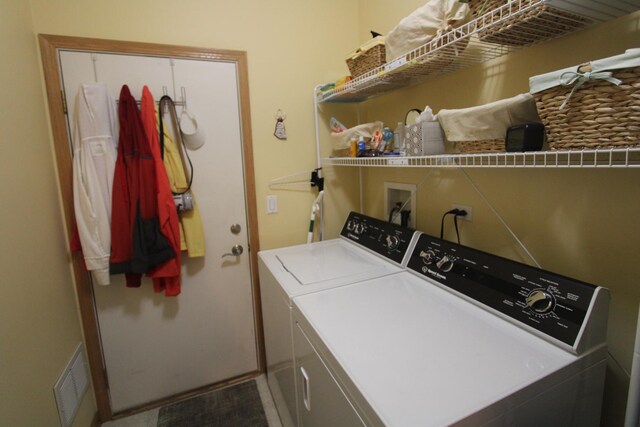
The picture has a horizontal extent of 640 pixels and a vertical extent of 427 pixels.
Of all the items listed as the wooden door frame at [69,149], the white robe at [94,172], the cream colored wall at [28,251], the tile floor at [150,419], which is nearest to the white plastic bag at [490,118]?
the wooden door frame at [69,149]

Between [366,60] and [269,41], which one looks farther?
[269,41]

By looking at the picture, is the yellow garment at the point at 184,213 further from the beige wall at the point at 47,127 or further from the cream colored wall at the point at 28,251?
the cream colored wall at the point at 28,251

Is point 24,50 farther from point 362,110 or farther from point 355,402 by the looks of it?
point 355,402

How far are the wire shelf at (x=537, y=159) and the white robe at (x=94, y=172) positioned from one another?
1.33 meters

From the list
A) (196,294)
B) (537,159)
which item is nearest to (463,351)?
(537,159)

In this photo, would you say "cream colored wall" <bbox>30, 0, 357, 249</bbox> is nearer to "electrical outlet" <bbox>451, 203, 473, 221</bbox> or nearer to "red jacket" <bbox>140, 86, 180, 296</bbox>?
"red jacket" <bbox>140, 86, 180, 296</bbox>

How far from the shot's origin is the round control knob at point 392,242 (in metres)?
1.57

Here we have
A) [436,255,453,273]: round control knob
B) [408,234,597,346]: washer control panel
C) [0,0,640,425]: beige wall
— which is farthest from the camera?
[436,255,453,273]: round control knob

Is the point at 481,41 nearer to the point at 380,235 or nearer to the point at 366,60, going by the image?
the point at 366,60

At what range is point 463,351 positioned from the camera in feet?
2.93

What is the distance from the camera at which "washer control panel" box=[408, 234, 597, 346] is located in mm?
870

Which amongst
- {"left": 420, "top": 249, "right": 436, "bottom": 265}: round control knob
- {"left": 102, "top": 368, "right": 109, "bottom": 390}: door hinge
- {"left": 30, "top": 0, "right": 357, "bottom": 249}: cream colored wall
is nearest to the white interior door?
{"left": 102, "top": 368, "right": 109, "bottom": 390}: door hinge

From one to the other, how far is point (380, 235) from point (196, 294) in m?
1.20

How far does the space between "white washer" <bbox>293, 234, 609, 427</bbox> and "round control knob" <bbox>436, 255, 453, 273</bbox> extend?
0.05 feet
